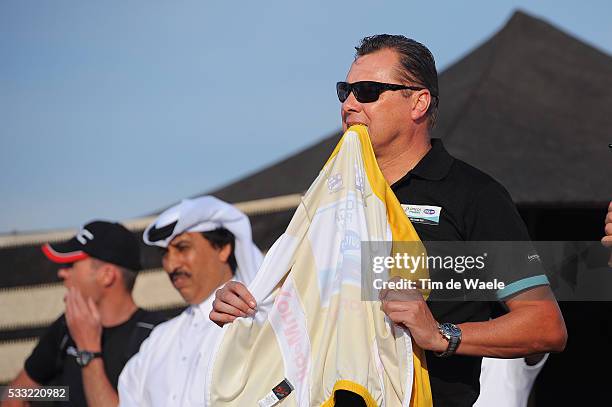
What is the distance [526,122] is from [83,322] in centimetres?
300

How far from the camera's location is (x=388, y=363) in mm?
2471

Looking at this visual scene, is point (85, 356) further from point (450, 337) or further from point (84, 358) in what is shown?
point (450, 337)

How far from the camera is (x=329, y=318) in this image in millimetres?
2561

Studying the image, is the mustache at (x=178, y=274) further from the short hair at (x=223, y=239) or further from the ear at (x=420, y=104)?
the ear at (x=420, y=104)

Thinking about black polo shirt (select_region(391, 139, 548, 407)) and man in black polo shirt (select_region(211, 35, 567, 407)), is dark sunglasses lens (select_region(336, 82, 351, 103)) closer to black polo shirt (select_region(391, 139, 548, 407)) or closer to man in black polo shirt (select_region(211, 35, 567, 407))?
man in black polo shirt (select_region(211, 35, 567, 407))

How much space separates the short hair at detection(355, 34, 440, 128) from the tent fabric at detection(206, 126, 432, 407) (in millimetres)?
240

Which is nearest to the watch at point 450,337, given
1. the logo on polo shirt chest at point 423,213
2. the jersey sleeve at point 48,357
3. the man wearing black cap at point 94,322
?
the logo on polo shirt chest at point 423,213

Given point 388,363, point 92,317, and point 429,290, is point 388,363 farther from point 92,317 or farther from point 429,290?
point 92,317

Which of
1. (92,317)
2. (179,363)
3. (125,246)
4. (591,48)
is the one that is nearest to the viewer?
(179,363)

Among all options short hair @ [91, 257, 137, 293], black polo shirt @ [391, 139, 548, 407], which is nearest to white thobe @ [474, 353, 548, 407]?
black polo shirt @ [391, 139, 548, 407]

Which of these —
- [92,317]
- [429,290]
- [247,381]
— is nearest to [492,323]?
[429,290]

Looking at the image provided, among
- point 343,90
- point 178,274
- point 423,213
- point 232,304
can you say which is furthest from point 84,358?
point 423,213

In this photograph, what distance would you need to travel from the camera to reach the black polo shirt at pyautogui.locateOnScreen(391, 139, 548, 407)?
102 inches

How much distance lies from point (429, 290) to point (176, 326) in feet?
6.80
